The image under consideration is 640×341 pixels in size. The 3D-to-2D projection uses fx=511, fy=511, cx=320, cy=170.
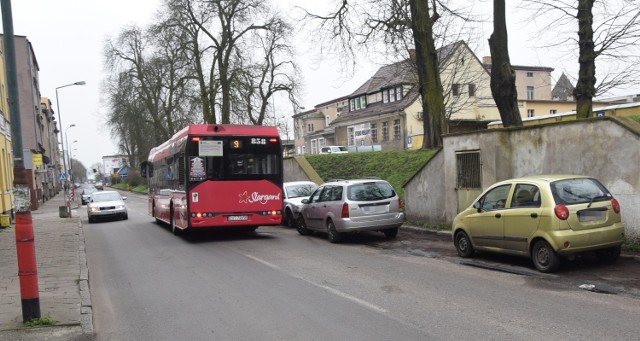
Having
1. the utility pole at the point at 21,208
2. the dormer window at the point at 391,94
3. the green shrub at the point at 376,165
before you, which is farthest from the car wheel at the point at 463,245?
the dormer window at the point at 391,94

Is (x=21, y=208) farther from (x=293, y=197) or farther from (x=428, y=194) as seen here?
(x=293, y=197)

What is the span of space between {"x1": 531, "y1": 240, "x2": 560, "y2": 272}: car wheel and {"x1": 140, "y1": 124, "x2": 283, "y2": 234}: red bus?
7873 millimetres

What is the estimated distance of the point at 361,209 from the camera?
12828 millimetres

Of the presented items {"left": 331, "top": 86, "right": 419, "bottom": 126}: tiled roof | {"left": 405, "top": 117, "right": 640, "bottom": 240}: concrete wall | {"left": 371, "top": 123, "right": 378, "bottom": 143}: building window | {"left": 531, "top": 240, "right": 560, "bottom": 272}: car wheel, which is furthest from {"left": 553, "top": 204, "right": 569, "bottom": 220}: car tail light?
{"left": 371, "top": 123, "right": 378, "bottom": 143}: building window

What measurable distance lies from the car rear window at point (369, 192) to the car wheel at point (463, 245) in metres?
3.09

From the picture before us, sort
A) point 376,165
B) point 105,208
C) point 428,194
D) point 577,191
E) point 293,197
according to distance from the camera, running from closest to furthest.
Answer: point 577,191 → point 428,194 → point 293,197 → point 376,165 → point 105,208

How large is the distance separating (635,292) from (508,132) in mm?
5631

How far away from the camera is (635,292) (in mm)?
6730

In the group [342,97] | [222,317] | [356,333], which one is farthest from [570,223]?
[342,97]

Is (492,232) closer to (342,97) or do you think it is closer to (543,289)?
(543,289)

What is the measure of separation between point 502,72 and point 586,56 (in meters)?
2.04

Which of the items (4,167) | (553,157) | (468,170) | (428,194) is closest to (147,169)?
(4,167)

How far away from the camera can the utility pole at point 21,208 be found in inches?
230

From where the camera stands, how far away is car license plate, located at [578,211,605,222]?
7.91 meters
